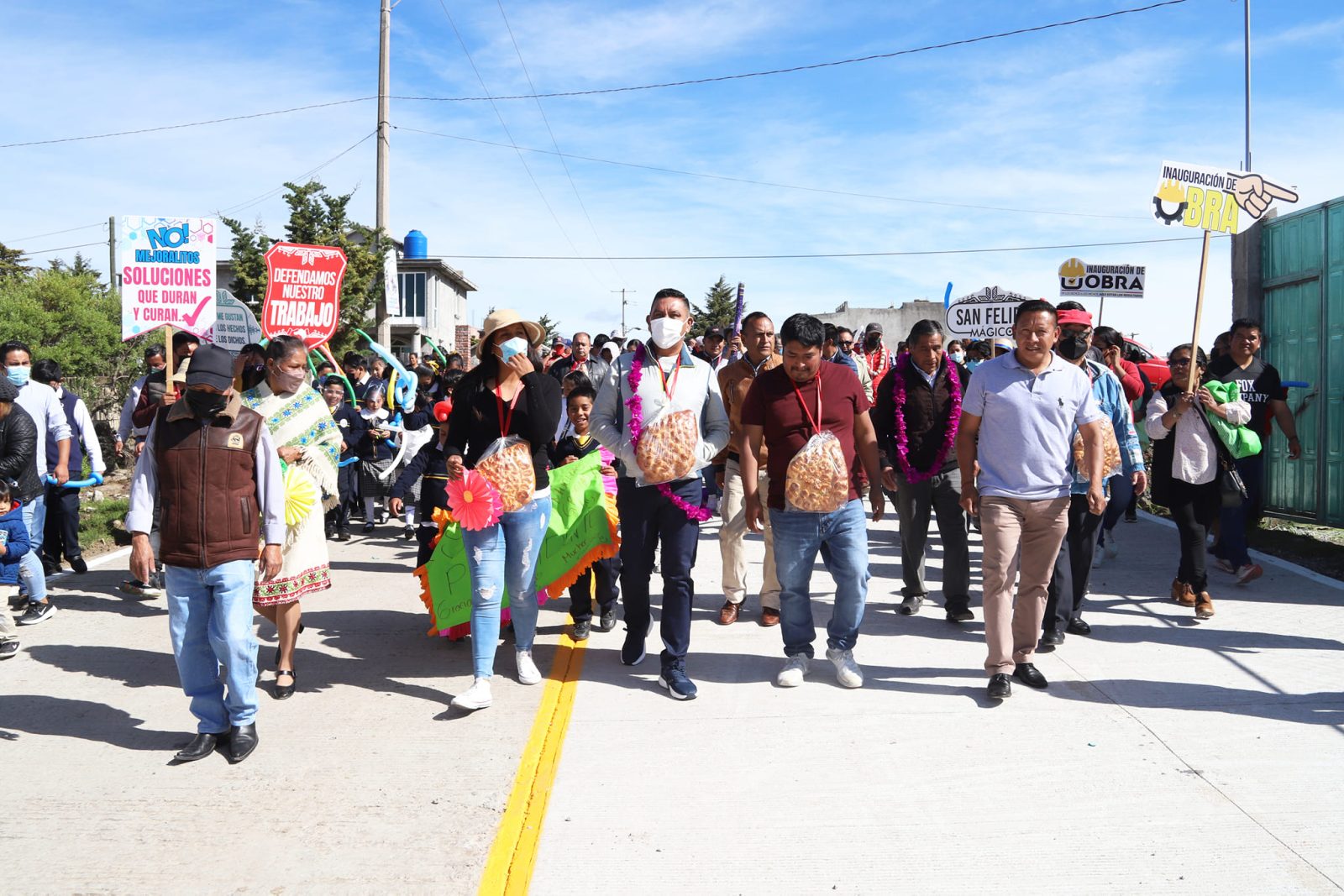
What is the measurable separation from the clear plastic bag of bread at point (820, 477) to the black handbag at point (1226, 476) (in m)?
3.56

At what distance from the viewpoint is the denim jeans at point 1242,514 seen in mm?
8188

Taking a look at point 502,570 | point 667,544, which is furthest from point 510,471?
point 667,544

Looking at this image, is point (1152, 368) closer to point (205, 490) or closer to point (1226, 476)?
point (1226, 476)

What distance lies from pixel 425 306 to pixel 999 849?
42255 millimetres

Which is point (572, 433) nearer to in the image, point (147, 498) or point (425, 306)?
point (147, 498)

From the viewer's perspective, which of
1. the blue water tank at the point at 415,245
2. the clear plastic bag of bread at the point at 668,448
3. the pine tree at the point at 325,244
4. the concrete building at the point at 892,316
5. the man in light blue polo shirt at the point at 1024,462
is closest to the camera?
the man in light blue polo shirt at the point at 1024,462

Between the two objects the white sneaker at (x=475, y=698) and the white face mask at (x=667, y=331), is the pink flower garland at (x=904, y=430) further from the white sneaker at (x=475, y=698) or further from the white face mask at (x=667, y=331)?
the white sneaker at (x=475, y=698)

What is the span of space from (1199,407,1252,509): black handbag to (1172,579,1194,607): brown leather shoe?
715mm

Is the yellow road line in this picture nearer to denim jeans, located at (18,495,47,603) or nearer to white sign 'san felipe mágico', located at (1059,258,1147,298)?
denim jeans, located at (18,495,47,603)

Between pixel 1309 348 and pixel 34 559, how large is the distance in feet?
36.8

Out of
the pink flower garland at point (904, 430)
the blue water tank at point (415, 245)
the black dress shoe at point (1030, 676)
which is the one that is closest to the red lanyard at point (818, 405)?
the pink flower garland at point (904, 430)

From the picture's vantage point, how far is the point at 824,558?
19.2ft

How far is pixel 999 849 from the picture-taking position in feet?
12.4

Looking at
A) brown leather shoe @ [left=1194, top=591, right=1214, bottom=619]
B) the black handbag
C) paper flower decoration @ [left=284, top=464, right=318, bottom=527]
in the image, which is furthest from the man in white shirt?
the black handbag
